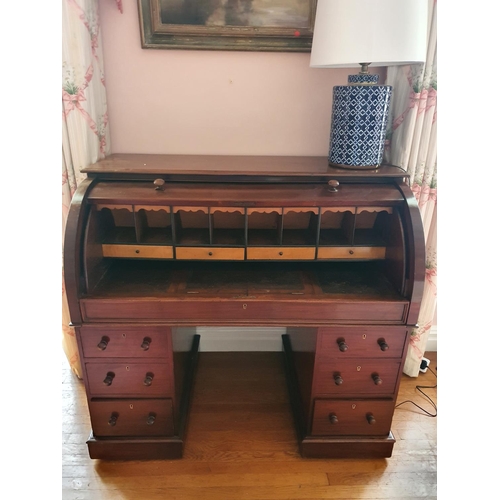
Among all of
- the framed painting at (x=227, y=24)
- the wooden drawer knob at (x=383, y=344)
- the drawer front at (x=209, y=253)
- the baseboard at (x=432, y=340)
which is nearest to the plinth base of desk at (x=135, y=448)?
the drawer front at (x=209, y=253)

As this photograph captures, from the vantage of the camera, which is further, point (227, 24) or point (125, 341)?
point (227, 24)

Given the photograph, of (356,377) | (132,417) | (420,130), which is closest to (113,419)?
(132,417)

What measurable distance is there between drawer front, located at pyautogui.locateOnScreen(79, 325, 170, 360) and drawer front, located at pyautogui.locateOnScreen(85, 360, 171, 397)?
43mm

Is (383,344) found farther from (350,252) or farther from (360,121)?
(360,121)

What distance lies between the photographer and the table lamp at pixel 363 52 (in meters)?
1.12

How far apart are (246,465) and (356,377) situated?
0.55 metres

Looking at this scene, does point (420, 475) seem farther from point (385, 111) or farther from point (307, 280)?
point (385, 111)

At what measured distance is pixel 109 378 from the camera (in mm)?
1319

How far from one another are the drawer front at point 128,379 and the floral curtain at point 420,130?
1.27 m

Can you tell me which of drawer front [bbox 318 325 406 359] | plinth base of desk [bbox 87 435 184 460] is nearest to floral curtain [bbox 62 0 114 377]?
plinth base of desk [bbox 87 435 184 460]

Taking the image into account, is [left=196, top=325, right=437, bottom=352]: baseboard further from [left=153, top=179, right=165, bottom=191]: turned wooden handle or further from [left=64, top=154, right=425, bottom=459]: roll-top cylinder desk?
[left=153, top=179, right=165, bottom=191]: turned wooden handle
